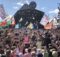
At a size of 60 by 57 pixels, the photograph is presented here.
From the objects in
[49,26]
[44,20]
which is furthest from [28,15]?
[49,26]

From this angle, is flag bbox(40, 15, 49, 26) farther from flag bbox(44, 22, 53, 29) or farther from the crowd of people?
the crowd of people

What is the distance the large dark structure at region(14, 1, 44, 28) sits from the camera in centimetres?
479

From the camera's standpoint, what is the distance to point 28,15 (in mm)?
4793

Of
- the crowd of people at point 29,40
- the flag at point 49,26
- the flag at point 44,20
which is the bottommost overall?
the crowd of people at point 29,40

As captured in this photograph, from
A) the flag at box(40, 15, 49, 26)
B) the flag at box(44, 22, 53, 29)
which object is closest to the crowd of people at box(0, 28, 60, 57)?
the flag at box(44, 22, 53, 29)

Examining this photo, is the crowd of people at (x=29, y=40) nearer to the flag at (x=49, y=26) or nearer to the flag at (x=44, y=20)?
the flag at (x=49, y=26)

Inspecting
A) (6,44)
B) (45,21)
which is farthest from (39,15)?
(6,44)

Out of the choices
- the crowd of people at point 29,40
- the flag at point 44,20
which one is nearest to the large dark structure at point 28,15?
the flag at point 44,20

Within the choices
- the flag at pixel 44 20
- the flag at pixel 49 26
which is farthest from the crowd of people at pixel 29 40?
the flag at pixel 44 20

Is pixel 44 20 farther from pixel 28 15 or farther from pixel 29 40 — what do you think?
pixel 29 40

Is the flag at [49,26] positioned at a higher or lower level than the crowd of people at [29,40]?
higher

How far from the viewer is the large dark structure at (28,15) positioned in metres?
4.79

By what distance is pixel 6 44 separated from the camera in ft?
15.4

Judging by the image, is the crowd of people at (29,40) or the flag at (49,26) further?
the flag at (49,26)
